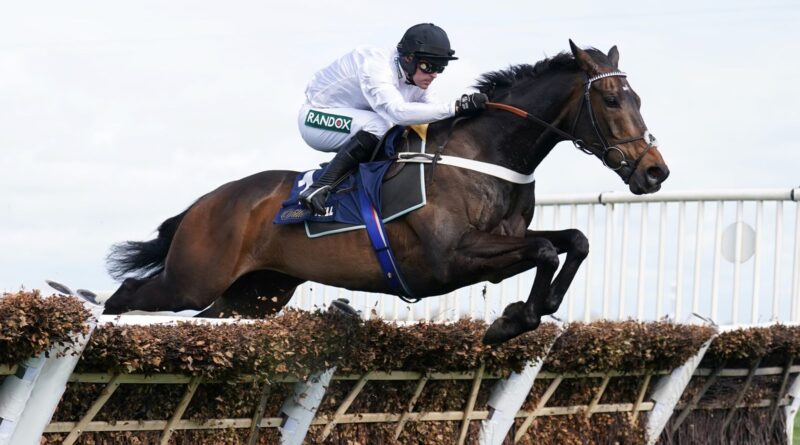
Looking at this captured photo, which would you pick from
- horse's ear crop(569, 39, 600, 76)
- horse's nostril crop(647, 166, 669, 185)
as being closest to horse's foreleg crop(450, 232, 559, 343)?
horse's nostril crop(647, 166, 669, 185)

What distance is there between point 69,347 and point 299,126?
2.48 metres

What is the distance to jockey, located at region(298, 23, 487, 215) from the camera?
5132 mm

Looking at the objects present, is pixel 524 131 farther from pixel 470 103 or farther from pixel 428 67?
pixel 428 67

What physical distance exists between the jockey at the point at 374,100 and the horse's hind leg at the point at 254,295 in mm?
784

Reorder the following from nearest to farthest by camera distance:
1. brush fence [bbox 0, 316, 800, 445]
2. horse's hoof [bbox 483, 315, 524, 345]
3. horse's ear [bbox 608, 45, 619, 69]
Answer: brush fence [bbox 0, 316, 800, 445] → horse's hoof [bbox 483, 315, 524, 345] → horse's ear [bbox 608, 45, 619, 69]

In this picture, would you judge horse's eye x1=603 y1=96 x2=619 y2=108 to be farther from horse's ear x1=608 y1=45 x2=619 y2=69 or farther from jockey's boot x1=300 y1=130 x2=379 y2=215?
jockey's boot x1=300 y1=130 x2=379 y2=215

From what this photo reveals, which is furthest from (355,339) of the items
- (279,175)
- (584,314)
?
(584,314)

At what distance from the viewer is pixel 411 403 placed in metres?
4.74

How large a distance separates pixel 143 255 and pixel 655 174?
2.92m

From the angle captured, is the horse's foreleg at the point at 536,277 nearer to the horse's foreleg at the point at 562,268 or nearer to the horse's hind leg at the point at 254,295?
the horse's foreleg at the point at 562,268

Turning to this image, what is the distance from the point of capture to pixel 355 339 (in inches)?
173

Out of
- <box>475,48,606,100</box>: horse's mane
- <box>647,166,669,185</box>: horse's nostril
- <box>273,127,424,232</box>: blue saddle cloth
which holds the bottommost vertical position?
<box>273,127,424,232</box>: blue saddle cloth

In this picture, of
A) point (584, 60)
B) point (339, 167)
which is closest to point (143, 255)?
point (339, 167)

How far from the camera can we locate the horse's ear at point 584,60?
508cm
